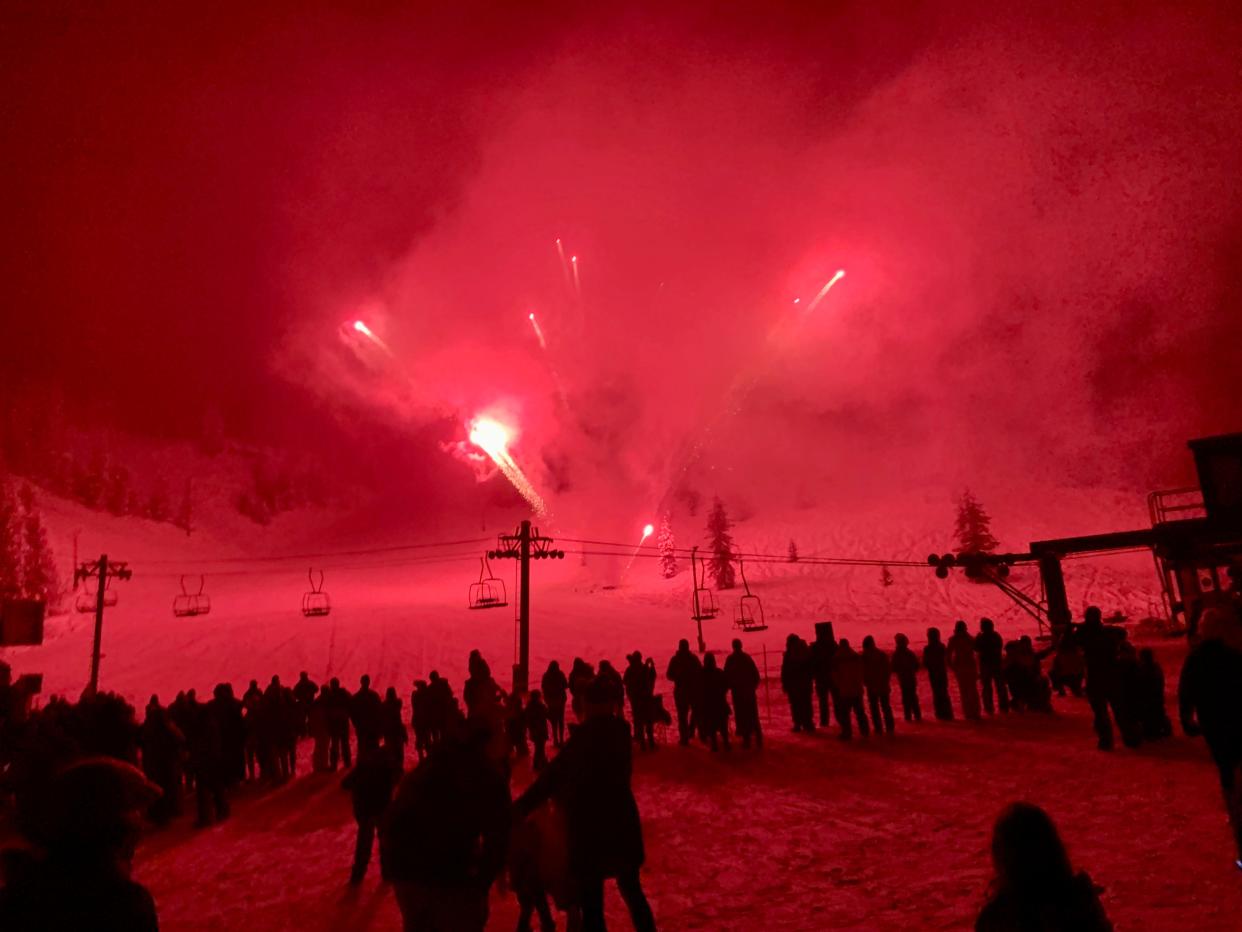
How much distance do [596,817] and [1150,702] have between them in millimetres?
10516

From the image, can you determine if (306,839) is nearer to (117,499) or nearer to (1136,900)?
(1136,900)

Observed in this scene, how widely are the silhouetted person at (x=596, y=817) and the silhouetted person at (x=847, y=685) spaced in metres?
9.89

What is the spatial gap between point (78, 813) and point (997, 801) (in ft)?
31.0

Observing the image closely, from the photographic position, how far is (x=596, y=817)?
4414 millimetres

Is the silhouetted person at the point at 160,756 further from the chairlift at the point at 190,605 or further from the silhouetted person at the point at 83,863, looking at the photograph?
the chairlift at the point at 190,605

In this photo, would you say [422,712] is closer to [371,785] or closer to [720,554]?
[371,785]

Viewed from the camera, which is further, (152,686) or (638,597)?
(638,597)

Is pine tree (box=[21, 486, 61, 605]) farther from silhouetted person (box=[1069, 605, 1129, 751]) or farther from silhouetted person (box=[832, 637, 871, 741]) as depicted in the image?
silhouetted person (box=[1069, 605, 1129, 751])

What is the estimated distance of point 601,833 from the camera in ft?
14.5

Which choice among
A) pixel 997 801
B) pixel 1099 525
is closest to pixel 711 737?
pixel 997 801

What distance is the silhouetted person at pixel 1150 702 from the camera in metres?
11.0

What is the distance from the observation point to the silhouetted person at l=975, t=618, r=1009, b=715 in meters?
14.6

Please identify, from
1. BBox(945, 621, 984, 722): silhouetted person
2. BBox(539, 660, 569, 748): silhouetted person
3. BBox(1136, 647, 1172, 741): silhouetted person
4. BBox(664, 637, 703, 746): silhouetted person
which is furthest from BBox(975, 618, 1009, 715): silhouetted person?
BBox(539, 660, 569, 748): silhouetted person

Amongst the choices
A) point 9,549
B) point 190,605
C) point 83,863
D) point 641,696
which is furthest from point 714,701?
point 9,549
